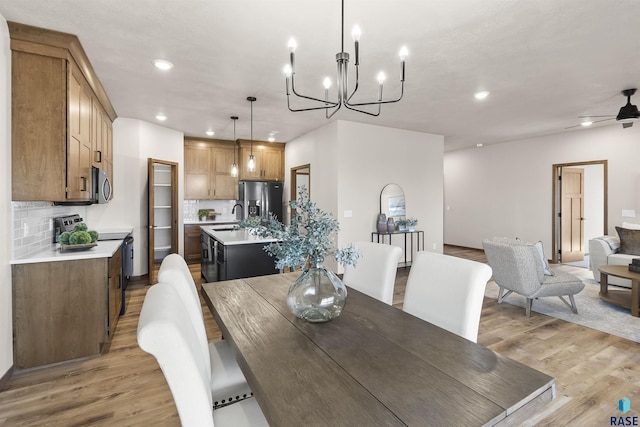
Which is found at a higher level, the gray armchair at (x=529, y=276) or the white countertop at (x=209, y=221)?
the white countertop at (x=209, y=221)

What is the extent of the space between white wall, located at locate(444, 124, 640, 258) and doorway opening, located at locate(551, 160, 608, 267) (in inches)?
4.6

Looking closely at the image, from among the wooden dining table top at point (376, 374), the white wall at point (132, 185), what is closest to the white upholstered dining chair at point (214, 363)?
the wooden dining table top at point (376, 374)

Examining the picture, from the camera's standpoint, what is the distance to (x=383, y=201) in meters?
5.57

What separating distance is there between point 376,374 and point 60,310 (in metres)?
2.70

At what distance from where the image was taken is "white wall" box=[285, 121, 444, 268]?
16.9 feet

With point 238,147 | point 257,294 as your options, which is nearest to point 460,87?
point 257,294

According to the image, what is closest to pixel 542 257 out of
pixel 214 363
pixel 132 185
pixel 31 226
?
pixel 214 363

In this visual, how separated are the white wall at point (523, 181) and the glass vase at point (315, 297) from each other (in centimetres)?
645

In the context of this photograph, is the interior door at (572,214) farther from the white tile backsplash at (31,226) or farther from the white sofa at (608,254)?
the white tile backsplash at (31,226)

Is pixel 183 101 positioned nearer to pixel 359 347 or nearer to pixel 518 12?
pixel 518 12

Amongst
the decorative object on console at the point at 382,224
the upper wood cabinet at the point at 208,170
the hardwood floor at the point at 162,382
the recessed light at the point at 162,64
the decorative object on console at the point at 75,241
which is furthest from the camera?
the upper wood cabinet at the point at 208,170

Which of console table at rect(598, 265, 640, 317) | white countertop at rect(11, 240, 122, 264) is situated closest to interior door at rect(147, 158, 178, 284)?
white countertop at rect(11, 240, 122, 264)

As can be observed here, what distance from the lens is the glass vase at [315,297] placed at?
150 cm

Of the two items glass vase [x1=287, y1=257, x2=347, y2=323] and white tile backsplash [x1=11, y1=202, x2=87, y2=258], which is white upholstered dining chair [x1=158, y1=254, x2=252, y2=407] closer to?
glass vase [x1=287, y1=257, x2=347, y2=323]
